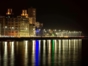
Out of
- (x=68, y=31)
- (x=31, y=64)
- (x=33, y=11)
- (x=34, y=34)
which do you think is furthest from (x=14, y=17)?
(x=31, y=64)

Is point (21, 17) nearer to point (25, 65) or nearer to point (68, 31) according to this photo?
point (68, 31)

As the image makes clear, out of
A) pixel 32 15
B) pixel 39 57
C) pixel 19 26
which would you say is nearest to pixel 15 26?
pixel 19 26

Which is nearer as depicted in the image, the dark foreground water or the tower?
the dark foreground water

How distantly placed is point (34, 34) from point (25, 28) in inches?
294

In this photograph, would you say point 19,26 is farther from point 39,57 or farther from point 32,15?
point 39,57

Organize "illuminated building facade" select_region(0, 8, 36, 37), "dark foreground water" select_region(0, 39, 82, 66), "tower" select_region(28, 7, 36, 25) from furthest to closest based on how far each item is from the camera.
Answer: "tower" select_region(28, 7, 36, 25), "illuminated building facade" select_region(0, 8, 36, 37), "dark foreground water" select_region(0, 39, 82, 66)

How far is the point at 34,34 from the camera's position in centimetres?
13025

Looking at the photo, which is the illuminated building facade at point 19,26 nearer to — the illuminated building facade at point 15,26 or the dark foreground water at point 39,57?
the illuminated building facade at point 15,26

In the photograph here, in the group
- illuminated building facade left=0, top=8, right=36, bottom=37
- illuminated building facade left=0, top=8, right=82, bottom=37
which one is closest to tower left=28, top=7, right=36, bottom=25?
illuminated building facade left=0, top=8, right=82, bottom=37

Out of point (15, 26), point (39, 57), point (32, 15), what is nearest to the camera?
point (39, 57)

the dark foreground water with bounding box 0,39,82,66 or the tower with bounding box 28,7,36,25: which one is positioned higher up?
the tower with bounding box 28,7,36,25

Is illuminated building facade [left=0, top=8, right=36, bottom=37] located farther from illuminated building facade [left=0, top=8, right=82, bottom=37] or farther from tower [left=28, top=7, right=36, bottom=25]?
tower [left=28, top=7, right=36, bottom=25]

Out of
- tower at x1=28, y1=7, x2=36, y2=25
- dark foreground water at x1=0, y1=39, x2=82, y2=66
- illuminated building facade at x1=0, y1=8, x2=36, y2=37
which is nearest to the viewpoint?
dark foreground water at x1=0, y1=39, x2=82, y2=66

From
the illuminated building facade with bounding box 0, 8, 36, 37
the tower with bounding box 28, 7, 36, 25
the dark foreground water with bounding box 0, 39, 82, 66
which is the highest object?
the tower with bounding box 28, 7, 36, 25
